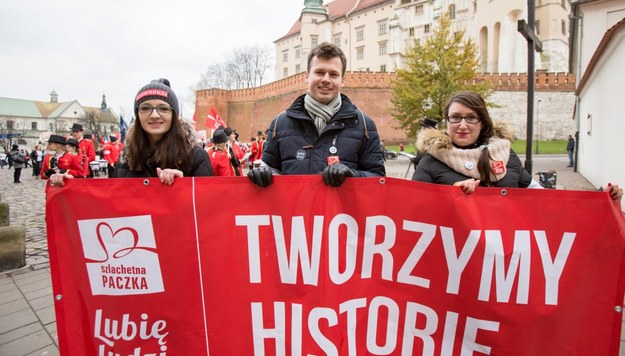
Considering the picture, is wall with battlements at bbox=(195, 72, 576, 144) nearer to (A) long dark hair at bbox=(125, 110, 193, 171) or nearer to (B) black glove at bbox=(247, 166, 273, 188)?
(A) long dark hair at bbox=(125, 110, 193, 171)

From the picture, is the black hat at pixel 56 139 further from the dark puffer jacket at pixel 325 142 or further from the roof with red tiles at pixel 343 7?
the roof with red tiles at pixel 343 7

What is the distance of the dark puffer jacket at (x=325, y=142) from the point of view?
2.68 metres

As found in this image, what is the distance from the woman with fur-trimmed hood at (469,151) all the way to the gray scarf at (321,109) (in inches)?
23.1

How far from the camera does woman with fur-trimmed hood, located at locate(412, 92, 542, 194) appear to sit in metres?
2.55

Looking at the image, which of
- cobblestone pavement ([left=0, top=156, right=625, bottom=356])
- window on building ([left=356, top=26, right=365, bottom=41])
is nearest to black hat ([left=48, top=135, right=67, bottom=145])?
cobblestone pavement ([left=0, top=156, right=625, bottom=356])

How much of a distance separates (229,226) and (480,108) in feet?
5.54

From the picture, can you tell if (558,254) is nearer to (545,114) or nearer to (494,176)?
(494,176)

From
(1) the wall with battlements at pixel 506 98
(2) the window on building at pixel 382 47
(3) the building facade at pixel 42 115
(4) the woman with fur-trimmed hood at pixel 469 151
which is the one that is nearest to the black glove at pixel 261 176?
(4) the woman with fur-trimmed hood at pixel 469 151

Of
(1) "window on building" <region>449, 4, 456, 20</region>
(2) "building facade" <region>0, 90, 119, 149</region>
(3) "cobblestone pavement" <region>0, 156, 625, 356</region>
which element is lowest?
(3) "cobblestone pavement" <region>0, 156, 625, 356</region>

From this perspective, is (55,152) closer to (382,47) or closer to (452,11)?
(452,11)

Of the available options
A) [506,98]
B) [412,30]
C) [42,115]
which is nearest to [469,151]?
[506,98]

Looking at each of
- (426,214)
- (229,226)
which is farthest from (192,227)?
(426,214)

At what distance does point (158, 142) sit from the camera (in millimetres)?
2697

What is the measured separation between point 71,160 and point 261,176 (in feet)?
25.0
